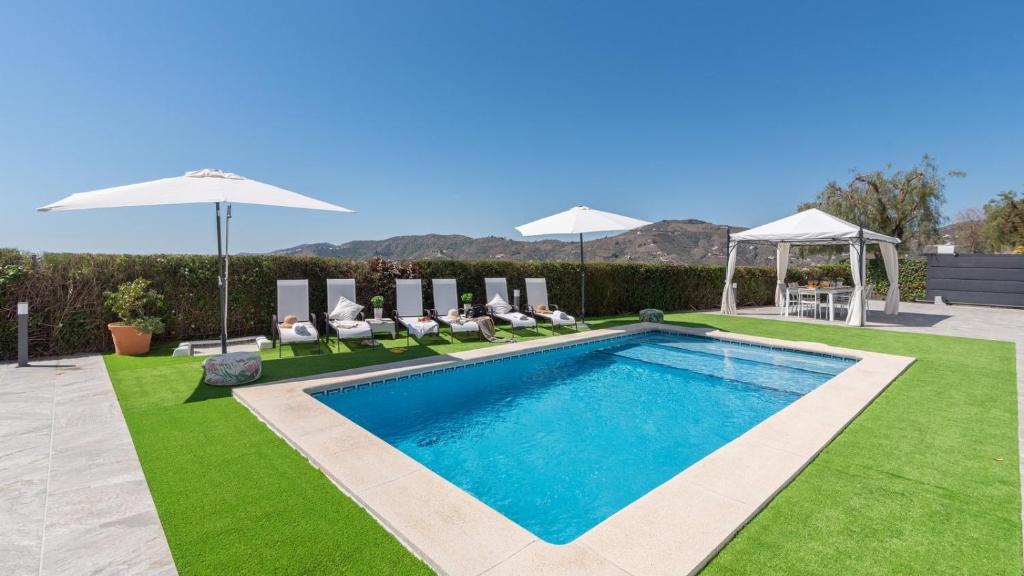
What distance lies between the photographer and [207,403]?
467 centimetres

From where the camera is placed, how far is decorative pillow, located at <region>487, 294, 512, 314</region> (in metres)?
10.1

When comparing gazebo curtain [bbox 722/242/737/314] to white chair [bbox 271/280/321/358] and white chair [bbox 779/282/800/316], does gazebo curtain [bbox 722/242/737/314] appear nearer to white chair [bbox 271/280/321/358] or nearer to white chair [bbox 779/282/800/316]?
white chair [bbox 779/282/800/316]

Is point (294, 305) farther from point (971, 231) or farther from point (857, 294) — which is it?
point (971, 231)

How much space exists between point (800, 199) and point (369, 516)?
30.2 metres

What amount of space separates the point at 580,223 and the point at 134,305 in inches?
342

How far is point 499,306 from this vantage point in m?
10.2

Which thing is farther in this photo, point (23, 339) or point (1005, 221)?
point (1005, 221)

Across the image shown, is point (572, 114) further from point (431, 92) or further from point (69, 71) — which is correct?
point (69, 71)

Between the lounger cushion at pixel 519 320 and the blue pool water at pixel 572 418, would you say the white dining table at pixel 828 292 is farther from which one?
the lounger cushion at pixel 519 320

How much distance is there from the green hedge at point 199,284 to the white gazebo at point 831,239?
362cm

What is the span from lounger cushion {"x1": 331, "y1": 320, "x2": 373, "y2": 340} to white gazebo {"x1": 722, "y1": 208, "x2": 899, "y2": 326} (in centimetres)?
1135

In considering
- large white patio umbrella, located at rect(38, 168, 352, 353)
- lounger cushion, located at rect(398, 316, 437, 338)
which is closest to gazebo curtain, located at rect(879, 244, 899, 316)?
lounger cushion, located at rect(398, 316, 437, 338)

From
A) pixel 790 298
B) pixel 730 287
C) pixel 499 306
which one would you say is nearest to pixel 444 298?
pixel 499 306

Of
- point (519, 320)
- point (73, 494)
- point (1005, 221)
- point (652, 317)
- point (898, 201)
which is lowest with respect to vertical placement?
point (73, 494)
